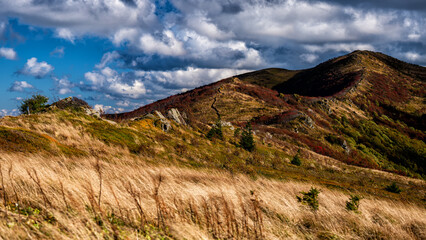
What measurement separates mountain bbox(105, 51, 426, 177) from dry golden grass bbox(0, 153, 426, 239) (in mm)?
18963

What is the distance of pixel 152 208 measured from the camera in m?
5.49

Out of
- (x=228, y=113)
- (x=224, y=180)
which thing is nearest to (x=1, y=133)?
(x=224, y=180)

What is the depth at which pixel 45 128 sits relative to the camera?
12336 mm

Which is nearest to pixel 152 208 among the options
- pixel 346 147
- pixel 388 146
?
pixel 346 147

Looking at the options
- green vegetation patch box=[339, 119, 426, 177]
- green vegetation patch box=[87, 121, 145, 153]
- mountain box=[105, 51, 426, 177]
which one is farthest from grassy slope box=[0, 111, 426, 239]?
green vegetation patch box=[339, 119, 426, 177]

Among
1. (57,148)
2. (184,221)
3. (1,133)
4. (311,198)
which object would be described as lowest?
(311,198)

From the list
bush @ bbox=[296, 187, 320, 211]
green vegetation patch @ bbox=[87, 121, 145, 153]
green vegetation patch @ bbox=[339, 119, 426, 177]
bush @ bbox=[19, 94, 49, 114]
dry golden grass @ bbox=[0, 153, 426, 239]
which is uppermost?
bush @ bbox=[19, 94, 49, 114]

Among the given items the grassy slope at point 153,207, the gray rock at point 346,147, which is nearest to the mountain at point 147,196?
the grassy slope at point 153,207

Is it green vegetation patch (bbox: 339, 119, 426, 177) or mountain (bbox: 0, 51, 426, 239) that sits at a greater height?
mountain (bbox: 0, 51, 426, 239)

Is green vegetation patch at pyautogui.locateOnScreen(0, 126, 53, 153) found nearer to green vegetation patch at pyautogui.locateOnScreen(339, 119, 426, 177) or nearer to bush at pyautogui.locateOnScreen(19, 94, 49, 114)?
bush at pyautogui.locateOnScreen(19, 94, 49, 114)

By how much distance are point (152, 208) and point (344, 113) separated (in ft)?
226

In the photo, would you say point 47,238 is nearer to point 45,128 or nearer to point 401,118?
point 45,128

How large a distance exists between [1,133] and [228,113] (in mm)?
50032

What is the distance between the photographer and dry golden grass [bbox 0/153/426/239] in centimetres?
427
